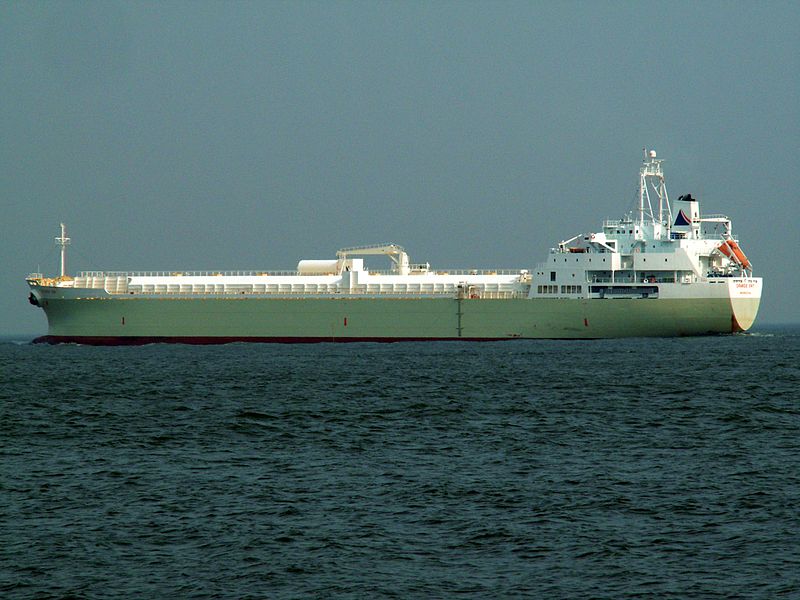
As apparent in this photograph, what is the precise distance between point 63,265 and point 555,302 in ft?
130

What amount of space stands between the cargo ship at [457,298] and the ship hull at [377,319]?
72mm

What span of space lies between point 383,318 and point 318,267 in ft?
31.2

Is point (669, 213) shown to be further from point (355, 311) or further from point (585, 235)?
point (355, 311)

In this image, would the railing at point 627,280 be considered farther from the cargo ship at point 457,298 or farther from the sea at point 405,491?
the sea at point 405,491

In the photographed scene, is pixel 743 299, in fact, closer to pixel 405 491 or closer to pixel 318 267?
pixel 318 267

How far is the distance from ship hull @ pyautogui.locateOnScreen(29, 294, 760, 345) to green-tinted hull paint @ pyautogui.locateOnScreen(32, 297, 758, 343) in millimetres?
64

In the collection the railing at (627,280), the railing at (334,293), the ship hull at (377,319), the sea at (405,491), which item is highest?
the railing at (627,280)

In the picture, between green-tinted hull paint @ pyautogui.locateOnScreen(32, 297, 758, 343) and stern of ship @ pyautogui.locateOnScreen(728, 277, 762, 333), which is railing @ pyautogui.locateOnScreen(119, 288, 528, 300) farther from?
stern of ship @ pyautogui.locateOnScreen(728, 277, 762, 333)

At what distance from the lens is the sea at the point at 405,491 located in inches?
568

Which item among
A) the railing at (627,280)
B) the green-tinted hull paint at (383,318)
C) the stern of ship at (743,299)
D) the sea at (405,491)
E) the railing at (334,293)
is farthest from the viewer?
the railing at (334,293)

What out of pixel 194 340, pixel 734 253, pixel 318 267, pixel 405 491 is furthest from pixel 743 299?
pixel 405 491

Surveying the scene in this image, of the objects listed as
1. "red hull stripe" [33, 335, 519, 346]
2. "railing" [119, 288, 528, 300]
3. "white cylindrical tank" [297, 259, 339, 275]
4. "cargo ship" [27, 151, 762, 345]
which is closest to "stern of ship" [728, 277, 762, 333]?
"cargo ship" [27, 151, 762, 345]

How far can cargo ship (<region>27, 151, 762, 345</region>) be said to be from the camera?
65.9m

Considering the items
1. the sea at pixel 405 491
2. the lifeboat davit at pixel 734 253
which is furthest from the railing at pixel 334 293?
the sea at pixel 405 491
